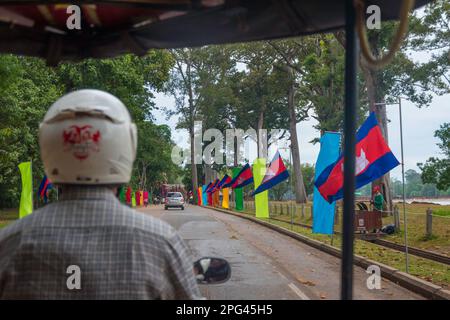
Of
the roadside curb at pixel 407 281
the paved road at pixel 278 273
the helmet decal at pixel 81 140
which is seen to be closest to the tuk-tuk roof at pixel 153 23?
the helmet decal at pixel 81 140

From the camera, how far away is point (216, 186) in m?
53.7

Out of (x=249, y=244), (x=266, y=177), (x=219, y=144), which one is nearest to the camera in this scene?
(x=249, y=244)

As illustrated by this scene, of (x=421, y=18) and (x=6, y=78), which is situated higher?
(x=421, y=18)

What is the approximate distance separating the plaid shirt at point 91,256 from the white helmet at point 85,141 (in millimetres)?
127

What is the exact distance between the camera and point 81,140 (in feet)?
6.84

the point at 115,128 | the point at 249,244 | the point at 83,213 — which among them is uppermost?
the point at 115,128

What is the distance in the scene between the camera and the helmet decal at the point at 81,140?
208 centimetres

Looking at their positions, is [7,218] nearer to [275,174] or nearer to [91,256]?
[275,174]

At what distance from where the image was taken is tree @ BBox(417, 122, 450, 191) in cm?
2038

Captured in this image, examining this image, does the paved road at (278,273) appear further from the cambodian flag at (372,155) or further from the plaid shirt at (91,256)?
the plaid shirt at (91,256)

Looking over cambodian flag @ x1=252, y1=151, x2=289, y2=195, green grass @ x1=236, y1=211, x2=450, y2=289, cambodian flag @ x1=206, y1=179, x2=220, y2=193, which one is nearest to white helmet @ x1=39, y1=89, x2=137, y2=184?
green grass @ x1=236, y1=211, x2=450, y2=289

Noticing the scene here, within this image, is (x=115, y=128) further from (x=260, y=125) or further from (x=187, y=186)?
(x=187, y=186)
